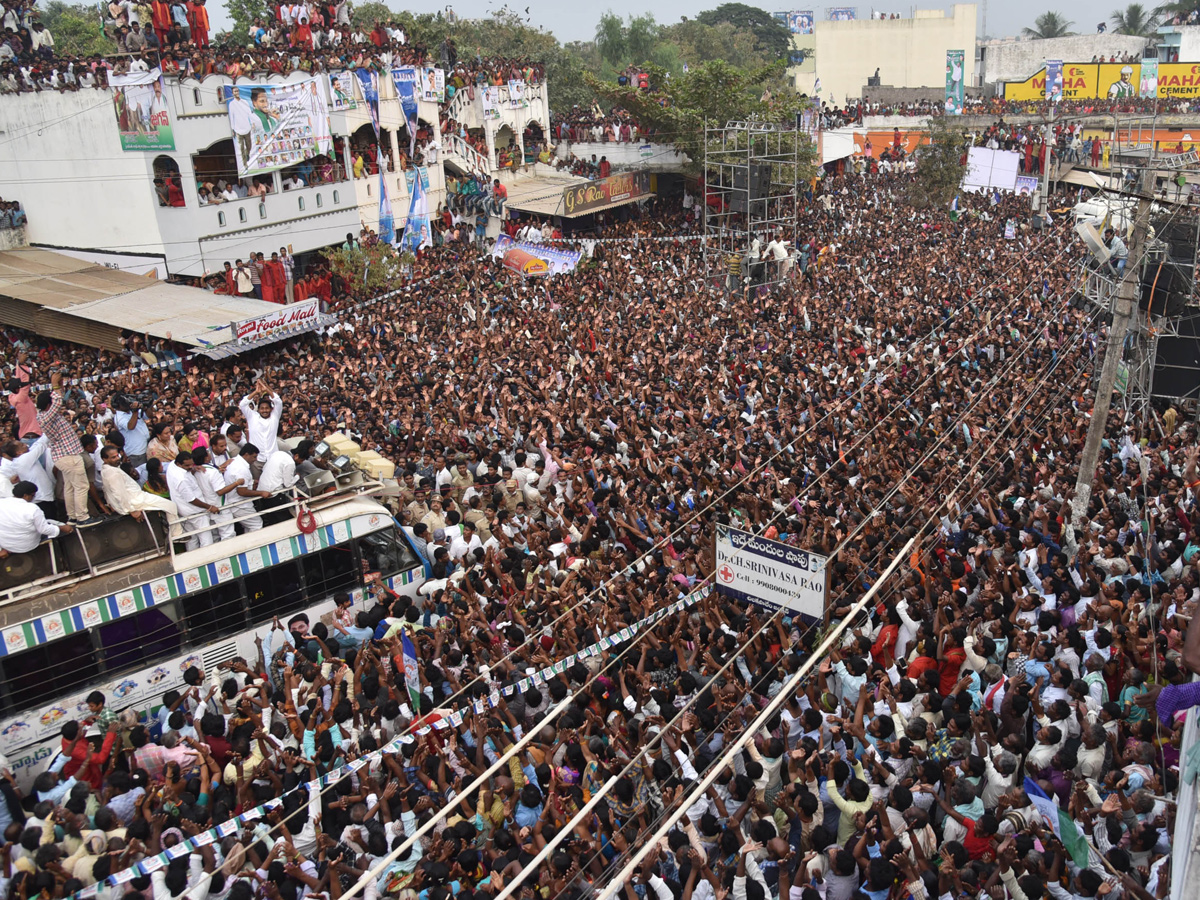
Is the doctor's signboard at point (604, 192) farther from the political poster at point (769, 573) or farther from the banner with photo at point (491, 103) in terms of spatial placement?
the political poster at point (769, 573)

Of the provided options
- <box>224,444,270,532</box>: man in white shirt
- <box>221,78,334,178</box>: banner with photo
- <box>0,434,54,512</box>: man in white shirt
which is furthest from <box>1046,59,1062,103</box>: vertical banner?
<box>0,434,54,512</box>: man in white shirt

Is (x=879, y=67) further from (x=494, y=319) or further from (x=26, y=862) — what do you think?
(x=26, y=862)

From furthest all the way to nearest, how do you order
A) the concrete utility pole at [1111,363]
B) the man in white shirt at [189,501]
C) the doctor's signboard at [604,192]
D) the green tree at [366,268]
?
the doctor's signboard at [604,192]
the green tree at [366,268]
the concrete utility pole at [1111,363]
the man in white shirt at [189,501]

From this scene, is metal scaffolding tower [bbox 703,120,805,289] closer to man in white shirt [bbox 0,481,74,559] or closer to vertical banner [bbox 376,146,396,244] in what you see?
vertical banner [bbox 376,146,396,244]

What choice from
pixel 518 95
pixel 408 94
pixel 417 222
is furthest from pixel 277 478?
pixel 518 95

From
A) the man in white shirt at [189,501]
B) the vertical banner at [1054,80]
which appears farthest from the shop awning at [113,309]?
the vertical banner at [1054,80]

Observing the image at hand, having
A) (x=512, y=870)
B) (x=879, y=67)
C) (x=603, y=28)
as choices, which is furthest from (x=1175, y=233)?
(x=603, y=28)
